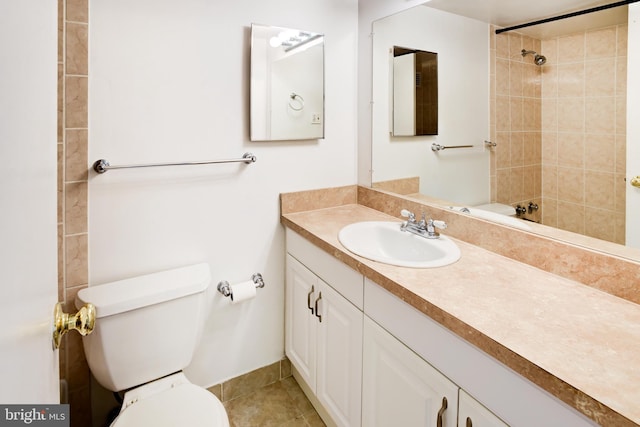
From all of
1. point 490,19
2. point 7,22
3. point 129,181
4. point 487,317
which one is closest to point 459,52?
point 490,19

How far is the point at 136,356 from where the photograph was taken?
1.42m

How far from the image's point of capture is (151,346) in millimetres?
1438

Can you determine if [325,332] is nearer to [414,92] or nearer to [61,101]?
[414,92]

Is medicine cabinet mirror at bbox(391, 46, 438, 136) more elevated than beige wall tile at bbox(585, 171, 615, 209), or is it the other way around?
medicine cabinet mirror at bbox(391, 46, 438, 136)

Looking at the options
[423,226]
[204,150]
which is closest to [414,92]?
[423,226]

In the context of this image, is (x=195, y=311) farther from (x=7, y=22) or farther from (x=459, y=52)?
(x=459, y=52)

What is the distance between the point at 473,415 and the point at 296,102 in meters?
1.48

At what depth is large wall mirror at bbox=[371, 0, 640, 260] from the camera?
1.13 m

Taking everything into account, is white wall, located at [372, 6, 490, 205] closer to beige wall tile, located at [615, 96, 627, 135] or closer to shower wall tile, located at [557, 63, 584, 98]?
shower wall tile, located at [557, 63, 584, 98]

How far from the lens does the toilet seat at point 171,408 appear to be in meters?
1.23

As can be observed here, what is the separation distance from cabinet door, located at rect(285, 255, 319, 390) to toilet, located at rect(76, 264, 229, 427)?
1.49 feet

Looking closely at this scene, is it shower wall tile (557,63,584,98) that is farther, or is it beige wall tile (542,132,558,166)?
beige wall tile (542,132,558,166)

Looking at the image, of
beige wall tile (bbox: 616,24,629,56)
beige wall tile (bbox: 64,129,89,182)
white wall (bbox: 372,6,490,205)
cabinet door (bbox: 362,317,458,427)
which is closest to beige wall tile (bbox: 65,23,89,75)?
beige wall tile (bbox: 64,129,89,182)

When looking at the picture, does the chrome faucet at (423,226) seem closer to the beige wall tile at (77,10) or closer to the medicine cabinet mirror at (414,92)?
the medicine cabinet mirror at (414,92)
